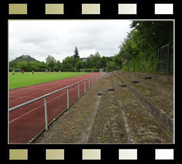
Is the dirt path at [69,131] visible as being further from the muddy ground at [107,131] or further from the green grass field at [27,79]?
the green grass field at [27,79]

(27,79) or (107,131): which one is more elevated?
(27,79)

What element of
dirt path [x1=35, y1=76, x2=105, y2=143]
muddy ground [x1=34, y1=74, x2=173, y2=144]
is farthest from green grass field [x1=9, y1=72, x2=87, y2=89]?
muddy ground [x1=34, y1=74, x2=173, y2=144]

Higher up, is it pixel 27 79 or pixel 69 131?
pixel 27 79

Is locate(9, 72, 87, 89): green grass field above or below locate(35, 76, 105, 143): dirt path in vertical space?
above

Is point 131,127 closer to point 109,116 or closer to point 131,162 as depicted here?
point 131,162

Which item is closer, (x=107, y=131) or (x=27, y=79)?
(x=107, y=131)

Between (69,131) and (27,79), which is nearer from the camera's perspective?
(69,131)

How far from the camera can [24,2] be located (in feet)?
5.30

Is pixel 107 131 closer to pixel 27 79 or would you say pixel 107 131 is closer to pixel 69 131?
pixel 69 131

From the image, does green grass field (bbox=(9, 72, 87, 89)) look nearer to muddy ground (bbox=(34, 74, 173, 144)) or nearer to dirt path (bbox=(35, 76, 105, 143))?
dirt path (bbox=(35, 76, 105, 143))

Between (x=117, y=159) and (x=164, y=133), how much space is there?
1.23m

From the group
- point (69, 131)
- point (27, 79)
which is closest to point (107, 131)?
point (69, 131)

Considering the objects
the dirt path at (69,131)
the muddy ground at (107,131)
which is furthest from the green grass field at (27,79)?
the muddy ground at (107,131)

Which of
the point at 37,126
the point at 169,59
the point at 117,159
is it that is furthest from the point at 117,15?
the point at 169,59
